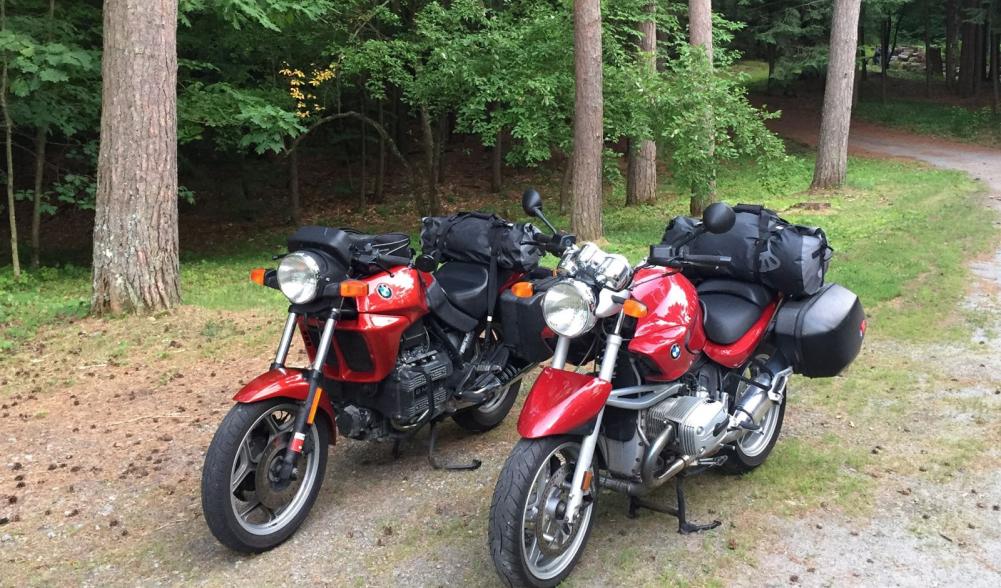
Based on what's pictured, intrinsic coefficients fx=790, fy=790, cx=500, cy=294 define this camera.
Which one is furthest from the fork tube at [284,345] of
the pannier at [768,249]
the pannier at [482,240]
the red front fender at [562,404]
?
the pannier at [768,249]

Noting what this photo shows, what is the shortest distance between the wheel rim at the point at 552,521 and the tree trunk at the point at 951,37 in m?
35.0

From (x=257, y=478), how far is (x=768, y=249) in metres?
2.66

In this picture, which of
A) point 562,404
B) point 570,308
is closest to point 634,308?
point 570,308

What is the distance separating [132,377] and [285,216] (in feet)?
48.2

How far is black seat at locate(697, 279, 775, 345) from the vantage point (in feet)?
12.6

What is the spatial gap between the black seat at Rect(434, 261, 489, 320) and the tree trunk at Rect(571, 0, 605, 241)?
283 inches

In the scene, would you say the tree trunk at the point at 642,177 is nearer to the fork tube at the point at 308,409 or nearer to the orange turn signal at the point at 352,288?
the orange turn signal at the point at 352,288

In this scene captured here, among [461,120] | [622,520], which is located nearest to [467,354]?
[622,520]

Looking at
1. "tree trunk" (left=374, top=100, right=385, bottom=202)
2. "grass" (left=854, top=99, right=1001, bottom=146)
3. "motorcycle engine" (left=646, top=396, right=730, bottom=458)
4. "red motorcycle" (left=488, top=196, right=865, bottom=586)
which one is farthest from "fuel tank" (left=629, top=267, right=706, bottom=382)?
"grass" (left=854, top=99, right=1001, bottom=146)

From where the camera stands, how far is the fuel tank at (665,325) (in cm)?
332

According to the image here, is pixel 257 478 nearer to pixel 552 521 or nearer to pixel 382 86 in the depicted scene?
pixel 552 521

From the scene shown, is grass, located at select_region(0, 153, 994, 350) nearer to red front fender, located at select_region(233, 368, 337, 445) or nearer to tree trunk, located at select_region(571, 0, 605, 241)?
tree trunk, located at select_region(571, 0, 605, 241)

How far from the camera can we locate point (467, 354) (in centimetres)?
452

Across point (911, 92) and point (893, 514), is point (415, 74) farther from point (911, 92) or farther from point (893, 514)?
point (911, 92)
